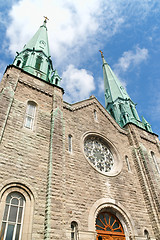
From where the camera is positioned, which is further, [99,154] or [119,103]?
[119,103]

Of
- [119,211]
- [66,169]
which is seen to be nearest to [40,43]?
[66,169]

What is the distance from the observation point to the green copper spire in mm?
A: 18062

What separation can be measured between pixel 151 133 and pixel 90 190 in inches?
402

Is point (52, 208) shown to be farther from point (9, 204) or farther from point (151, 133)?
point (151, 133)

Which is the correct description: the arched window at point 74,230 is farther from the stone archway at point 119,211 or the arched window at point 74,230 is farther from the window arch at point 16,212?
the window arch at point 16,212

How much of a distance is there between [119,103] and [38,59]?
9.23 meters

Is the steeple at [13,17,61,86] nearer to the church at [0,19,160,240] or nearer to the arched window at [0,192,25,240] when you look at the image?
the church at [0,19,160,240]

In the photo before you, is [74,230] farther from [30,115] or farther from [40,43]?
[40,43]

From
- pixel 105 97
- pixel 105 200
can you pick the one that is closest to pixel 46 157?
pixel 105 200

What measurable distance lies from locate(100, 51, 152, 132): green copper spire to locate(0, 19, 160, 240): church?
2209 millimetres

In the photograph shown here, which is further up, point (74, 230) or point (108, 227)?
point (108, 227)

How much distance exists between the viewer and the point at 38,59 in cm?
1617

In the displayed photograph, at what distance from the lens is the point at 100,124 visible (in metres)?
14.1

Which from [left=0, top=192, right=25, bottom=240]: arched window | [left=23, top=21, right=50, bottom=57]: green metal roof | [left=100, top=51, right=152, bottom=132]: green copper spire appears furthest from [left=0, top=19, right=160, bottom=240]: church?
[left=100, top=51, right=152, bottom=132]: green copper spire
